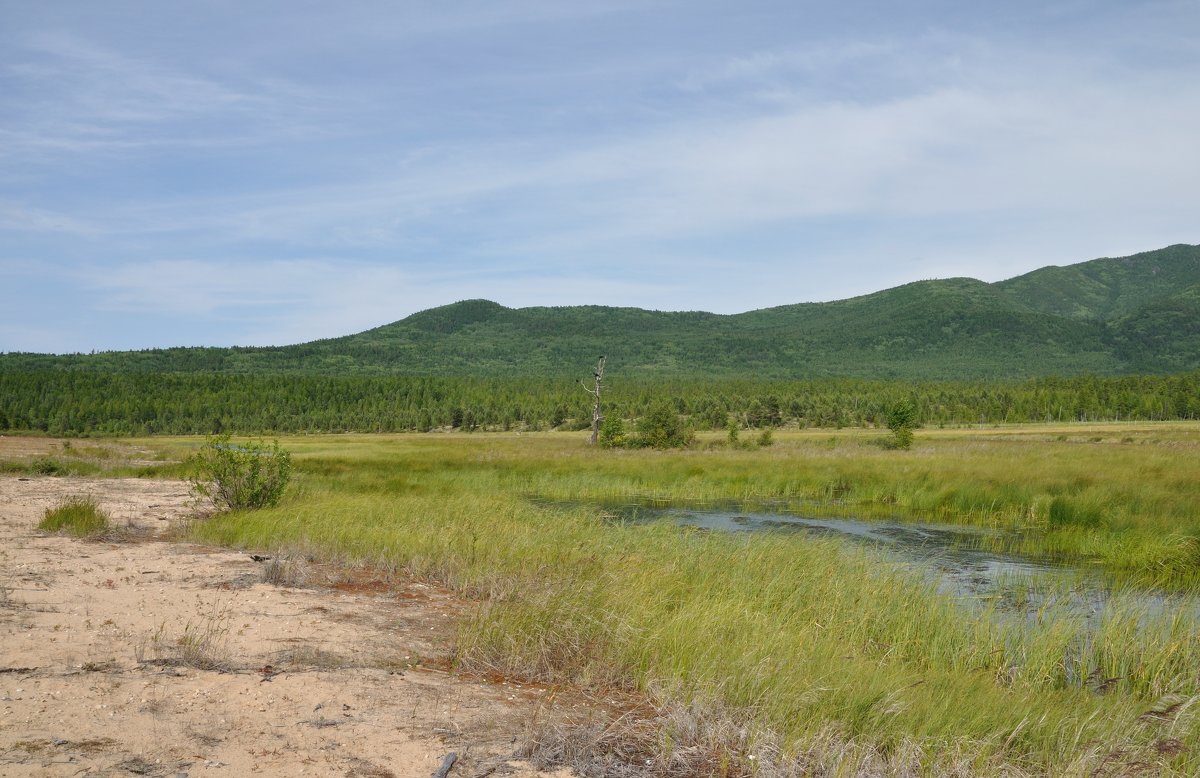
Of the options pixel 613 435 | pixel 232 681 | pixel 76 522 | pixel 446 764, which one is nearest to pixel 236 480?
pixel 76 522

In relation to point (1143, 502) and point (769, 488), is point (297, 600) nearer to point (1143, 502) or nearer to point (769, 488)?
point (1143, 502)

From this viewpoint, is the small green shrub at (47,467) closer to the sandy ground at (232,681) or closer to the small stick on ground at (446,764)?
the sandy ground at (232,681)

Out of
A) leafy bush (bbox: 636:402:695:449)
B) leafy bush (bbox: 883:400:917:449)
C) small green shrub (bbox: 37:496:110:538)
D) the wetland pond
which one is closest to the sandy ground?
small green shrub (bbox: 37:496:110:538)

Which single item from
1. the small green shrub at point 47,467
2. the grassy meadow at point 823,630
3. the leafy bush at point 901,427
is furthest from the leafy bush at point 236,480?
the leafy bush at point 901,427

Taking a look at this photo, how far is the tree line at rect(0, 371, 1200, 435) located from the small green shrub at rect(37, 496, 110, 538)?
72928 mm

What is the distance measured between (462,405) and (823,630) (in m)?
103

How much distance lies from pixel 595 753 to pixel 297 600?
19.7 feet

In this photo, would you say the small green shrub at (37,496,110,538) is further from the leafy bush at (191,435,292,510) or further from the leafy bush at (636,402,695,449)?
the leafy bush at (636,402,695,449)

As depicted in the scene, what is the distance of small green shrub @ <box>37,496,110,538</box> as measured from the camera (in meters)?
15.1

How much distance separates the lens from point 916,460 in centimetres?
3266

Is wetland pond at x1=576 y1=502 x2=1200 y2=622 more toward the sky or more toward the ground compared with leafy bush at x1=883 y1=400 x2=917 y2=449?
more toward the ground

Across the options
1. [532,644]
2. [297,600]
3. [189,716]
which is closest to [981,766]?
[532,644]

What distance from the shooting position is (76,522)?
15.3 m

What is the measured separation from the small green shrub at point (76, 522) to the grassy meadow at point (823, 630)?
1.68 meters
